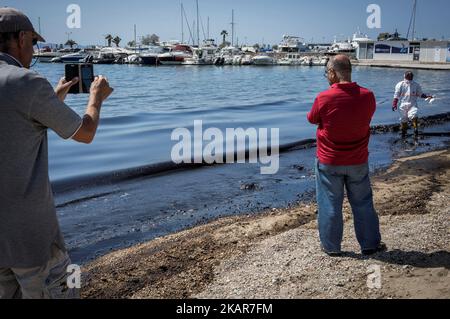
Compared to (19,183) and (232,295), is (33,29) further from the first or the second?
(232,295)

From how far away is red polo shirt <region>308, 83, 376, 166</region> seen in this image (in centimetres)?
486

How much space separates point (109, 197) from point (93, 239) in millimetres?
2836

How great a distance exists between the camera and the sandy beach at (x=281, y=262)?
172 inches

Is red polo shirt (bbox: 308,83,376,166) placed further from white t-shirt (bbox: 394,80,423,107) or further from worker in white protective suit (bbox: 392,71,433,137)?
white t-shirt (bbox: 394,80,423,107)

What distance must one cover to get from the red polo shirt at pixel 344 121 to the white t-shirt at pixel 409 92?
12.0m

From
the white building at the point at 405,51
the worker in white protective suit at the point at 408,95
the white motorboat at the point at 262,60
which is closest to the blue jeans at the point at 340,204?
the worker in white protective suit at the point at 408,95

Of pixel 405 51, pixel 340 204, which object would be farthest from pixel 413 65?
pixel 340 204

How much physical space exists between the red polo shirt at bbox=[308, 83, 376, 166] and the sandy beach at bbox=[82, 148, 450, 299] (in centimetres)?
115

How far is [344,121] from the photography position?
489cm

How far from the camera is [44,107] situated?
2.59m

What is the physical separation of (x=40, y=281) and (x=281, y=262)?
290 cm

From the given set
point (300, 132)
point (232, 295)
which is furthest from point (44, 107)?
point (300, 132)

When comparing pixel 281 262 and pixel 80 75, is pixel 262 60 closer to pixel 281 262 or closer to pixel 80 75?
pixel 281 262

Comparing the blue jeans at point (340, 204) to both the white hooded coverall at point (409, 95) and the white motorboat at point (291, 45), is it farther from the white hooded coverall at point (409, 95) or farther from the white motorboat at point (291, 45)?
the white motorboat at point (291, 45)
